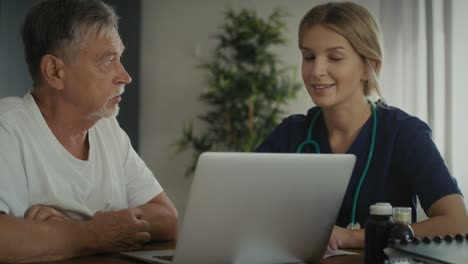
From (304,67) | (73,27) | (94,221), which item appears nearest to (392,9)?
(304,67)

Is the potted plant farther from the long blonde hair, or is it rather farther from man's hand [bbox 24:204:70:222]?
man's hand [bbox 24:204:70:222]

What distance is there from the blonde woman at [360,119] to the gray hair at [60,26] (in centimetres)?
62

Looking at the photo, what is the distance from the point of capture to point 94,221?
5.12 feet

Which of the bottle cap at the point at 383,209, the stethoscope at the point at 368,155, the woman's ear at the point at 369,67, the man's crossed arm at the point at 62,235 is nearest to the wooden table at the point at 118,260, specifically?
the man's crossed arm at the point at 62,235

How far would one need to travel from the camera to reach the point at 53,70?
1.84 metres

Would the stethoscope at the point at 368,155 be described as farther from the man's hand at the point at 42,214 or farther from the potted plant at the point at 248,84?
the potted plant at the point at 248,84

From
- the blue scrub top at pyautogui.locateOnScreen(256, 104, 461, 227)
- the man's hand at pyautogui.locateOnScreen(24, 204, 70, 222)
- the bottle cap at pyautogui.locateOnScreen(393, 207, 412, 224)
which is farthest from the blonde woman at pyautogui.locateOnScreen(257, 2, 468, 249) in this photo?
the man's hand at pyautogui.locateOnScreen(24, 204, 70, 222)

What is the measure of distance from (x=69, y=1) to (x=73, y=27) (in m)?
0.07

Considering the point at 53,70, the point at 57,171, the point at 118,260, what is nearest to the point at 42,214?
the point at 57,171

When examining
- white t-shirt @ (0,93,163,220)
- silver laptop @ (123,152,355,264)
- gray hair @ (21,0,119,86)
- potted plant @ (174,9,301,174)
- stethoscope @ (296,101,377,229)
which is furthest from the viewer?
potted plant @ (174,9,301,174)

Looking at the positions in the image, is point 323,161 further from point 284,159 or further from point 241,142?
point 241,142

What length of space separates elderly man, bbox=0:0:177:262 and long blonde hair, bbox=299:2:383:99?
1.96 feet

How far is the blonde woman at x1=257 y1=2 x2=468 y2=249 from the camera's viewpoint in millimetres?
1941

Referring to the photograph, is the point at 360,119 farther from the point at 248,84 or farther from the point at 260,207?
the point at 248,84
